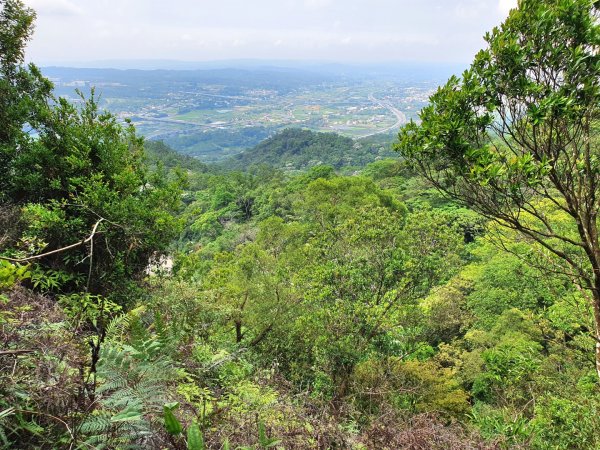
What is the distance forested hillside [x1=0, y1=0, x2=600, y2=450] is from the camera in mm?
2715

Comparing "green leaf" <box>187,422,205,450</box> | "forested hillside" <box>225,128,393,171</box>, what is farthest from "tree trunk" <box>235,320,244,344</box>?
"forested hillside" <box>225,128,393,171</box>

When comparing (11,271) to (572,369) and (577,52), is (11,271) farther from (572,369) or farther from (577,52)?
(572,369)

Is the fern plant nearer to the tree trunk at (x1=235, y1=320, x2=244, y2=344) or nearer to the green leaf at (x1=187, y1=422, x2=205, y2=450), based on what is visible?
the green leaf at (x1=187, y1=422, x2=205, y2=450)

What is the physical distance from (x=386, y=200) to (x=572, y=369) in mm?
13856

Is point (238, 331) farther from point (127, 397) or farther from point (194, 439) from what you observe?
point (194, 439)

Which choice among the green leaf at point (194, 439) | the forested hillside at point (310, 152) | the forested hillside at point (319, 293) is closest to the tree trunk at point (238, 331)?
the forested hillside at point (319, 293)

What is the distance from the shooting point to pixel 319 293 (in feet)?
26.3

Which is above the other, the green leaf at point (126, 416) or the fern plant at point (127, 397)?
the green leaf at point (126, 416)

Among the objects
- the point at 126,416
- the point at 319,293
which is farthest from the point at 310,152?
the point at 126,416

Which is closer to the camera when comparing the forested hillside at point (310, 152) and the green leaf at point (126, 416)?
the green leaf at point (126, 416)

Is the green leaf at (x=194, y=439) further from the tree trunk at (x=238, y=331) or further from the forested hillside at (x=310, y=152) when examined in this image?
the forested hillside at (x=310, y=152)

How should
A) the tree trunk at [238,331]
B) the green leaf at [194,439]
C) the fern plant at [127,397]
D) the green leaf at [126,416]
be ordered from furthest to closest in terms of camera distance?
the tree trunk at [238,331] < the fern plant at [127,397] < the green leaf at [126,416] < the green leaf at [194,439]

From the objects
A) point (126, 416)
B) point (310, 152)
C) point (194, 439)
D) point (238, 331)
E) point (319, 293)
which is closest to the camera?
point (194, 439)

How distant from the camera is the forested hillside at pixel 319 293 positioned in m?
2.71
